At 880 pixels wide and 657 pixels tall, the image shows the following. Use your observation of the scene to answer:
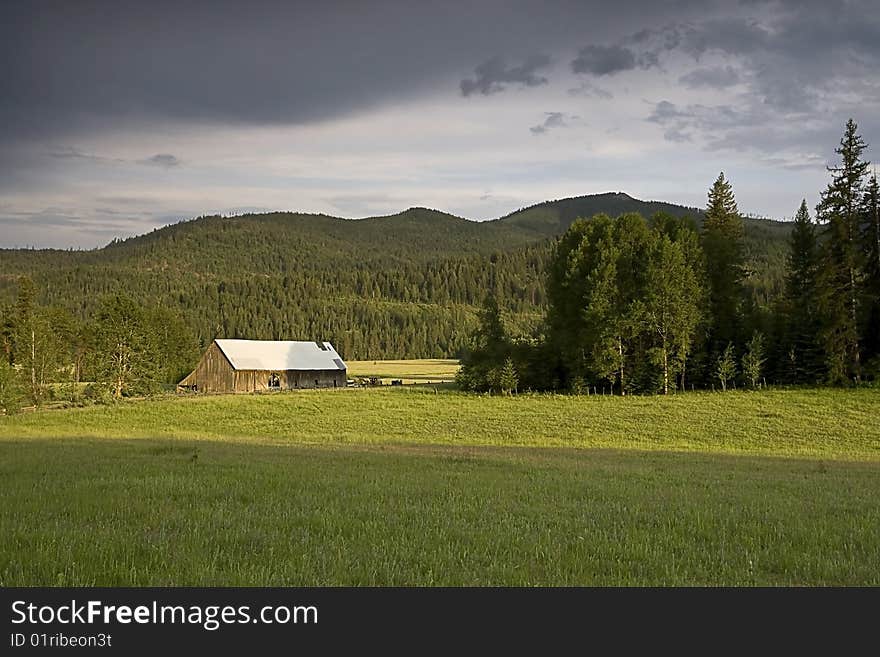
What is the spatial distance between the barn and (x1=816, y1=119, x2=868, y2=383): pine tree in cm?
5586

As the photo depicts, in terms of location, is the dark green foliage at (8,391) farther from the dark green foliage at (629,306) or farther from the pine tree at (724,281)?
the pine tree at (724,281)

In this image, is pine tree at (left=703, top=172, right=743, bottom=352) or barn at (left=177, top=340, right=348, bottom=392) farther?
barn at (left=177, top=340, right=348, bottom=392)

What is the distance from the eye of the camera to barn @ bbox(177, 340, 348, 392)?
82.6 meters

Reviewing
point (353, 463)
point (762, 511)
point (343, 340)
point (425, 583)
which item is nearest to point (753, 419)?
point (353, 463)

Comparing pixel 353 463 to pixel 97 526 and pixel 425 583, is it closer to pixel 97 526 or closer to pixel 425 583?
pixel 97 526

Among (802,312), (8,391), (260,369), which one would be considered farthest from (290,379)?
(802,312)

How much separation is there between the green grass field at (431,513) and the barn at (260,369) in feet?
158

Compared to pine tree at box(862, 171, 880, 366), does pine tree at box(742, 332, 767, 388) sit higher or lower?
lower

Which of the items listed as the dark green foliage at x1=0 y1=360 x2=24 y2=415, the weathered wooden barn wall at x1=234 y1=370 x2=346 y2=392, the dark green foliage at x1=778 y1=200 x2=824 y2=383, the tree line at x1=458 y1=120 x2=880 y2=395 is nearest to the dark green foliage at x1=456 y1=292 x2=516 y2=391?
the tree line at x1=458 y1=120 x2=880 y2=395

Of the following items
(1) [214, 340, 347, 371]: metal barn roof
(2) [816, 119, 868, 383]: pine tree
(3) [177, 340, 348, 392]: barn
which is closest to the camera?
(2) [816, 119, 868, 383]: pine tree

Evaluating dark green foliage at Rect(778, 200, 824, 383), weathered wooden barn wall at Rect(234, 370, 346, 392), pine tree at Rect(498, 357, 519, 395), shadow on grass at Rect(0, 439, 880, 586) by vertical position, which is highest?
dark green foliage at Rect(778, 200, 824, 383)

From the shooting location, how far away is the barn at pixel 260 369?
8256 cm

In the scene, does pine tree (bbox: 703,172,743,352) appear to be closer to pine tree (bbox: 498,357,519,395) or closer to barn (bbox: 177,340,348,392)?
pine tree (bbox: 498,357,519,395)
